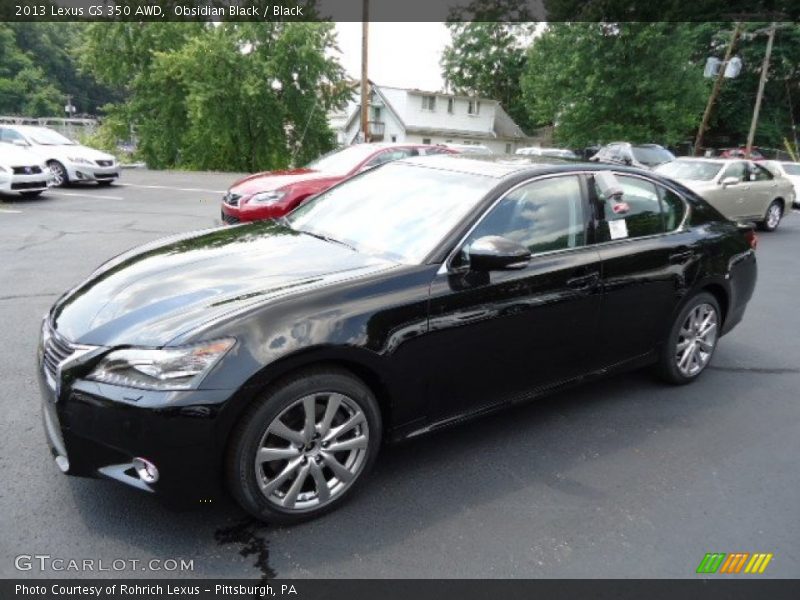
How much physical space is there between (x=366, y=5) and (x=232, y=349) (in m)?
22.2

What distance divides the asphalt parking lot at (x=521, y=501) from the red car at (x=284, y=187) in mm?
4084

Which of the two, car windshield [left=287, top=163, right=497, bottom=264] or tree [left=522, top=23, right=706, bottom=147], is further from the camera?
tree [left=522, top=23, right=706, bottom=147]

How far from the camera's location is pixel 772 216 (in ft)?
42.0

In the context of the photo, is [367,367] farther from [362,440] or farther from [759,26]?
[759,26]

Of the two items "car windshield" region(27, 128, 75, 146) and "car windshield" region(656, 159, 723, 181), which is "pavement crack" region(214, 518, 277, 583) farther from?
"car windshield" region(27, 128, 75, 146)

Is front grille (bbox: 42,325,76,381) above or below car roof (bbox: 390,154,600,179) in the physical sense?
below

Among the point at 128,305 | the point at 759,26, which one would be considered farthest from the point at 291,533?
the point at 759,26

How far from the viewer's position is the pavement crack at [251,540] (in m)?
2.48

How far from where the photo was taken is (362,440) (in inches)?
112

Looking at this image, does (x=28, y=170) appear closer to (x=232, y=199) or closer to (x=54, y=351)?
(x=232, y=199)

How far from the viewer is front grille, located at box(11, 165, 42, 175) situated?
40.4 feet

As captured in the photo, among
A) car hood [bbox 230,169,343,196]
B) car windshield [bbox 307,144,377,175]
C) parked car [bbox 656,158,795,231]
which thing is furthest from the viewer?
parked car [bbox 656,158,795,231]

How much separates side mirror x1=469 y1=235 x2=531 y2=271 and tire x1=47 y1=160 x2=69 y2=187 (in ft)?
48.7

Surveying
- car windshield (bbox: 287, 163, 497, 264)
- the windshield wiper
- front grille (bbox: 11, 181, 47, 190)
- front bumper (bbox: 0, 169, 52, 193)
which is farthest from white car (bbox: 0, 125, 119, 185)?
the windshield wiper
